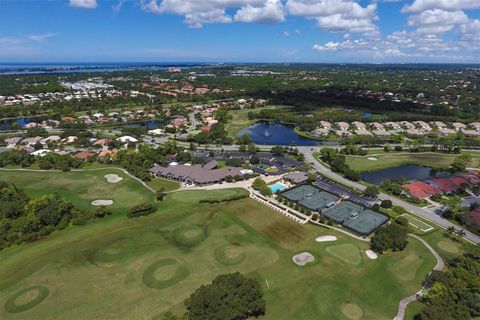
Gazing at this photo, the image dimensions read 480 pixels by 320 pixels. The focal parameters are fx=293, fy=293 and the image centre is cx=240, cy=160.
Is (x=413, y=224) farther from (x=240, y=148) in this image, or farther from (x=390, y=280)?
(x=240, y=148)

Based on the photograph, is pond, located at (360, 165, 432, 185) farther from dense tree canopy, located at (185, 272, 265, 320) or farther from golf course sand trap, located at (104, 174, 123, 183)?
golf course sand trap, located at (104, 174, 123, 183)

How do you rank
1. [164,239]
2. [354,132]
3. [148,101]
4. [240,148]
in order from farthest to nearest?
1. [148,101]
2. [354,132]
3. [240,148]
4. [164,239]

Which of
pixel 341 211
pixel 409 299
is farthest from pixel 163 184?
pixel 409 299

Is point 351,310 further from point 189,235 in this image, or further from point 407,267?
point 189,235

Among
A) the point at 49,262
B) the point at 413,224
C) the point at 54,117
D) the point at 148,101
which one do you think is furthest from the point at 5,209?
the point at 148,101

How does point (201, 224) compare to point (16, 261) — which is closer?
point (16, 261)

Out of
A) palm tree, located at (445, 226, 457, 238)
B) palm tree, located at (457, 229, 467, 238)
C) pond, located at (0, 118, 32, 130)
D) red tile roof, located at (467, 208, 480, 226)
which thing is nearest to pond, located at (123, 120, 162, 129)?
pond, located at (0, 118, 32, 130)
